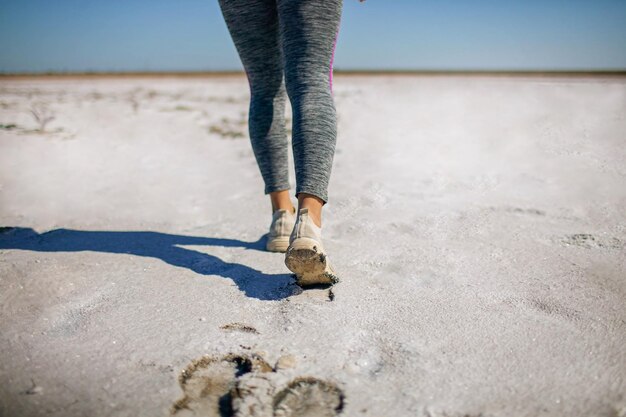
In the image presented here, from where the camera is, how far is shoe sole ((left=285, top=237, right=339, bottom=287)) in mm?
1112

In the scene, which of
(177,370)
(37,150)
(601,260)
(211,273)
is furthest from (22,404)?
(37,150)

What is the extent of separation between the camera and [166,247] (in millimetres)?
1591

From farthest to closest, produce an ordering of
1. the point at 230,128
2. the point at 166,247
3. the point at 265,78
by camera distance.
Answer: the point at 230,128 → the point at 166,247 → the point at 265,78

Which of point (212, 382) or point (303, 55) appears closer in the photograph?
point (212, 382)

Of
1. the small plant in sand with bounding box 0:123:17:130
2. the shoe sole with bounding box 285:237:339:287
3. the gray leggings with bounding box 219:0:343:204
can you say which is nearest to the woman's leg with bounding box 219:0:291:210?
the gray leggings with bounding box 219:0:343:204

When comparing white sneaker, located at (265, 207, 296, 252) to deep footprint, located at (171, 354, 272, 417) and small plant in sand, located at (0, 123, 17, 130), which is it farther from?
small plant in sand, located at (0, 123, 17, 130)

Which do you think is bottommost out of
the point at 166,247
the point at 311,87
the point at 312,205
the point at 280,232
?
the point at 166,247

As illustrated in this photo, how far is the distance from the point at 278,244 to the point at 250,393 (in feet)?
2.35

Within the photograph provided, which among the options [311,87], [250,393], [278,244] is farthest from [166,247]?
[250,393]

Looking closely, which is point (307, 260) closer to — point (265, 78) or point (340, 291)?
point (340, 291)

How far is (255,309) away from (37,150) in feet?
9.00

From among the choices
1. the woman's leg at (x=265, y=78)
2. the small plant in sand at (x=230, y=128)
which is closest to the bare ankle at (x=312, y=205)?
the woman's leg at (x=265, y=78)

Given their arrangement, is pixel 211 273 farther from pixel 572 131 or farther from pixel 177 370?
pixel 572 131

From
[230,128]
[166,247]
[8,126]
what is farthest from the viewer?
[230,128]
